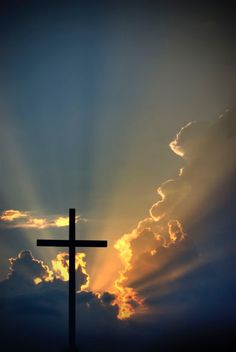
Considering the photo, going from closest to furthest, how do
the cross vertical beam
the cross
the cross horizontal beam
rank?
the cross vertical beam, the cross, the cross horizontal beam

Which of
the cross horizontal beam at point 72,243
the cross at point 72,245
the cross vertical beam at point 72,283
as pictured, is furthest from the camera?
the cross horizontal beam at point 72,243

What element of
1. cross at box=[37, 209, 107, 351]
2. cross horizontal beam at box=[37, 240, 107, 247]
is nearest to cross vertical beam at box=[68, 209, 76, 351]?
cross at box=[37, 209, 107, 351]

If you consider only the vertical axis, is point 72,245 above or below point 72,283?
above

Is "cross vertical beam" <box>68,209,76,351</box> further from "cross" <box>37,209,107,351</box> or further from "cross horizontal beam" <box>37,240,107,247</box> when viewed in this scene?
"cross horizontal beam" <box>37,240,107,247</box>

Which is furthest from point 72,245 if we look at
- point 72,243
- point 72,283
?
point 72,283

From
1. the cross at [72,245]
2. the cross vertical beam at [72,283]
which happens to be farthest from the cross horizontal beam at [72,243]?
the cross vertical beam at [72,283]

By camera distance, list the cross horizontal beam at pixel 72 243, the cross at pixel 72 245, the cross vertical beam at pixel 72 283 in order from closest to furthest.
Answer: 1. the cross vertical beam at pixel 72 283
2. the cross at pixel 72 245
3. the cross horizontal beam at pixel 72 243

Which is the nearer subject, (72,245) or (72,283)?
(72,283)

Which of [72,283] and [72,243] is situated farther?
[72,243]

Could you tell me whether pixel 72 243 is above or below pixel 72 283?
above

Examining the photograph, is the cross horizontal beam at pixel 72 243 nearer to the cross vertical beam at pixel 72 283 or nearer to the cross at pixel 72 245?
the cross at pixel 72 245

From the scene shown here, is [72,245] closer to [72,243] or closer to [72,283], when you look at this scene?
[72,243]

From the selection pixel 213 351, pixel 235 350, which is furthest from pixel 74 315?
pixel 213 351

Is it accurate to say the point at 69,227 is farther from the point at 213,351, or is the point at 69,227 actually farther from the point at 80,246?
the point at 213,351
